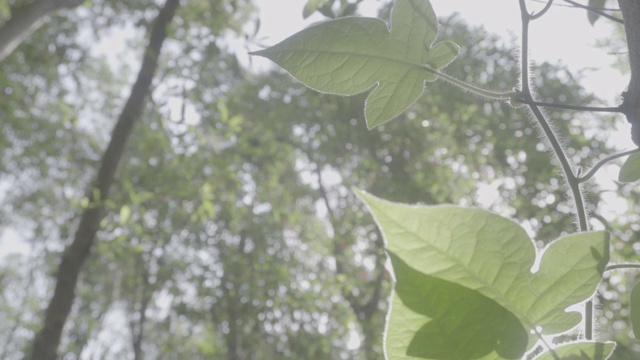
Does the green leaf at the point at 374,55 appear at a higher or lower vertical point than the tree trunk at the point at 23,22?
higher

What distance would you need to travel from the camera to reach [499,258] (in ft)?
1.00

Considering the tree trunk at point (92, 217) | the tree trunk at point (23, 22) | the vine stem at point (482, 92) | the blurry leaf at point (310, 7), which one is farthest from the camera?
the tree trunk at point (92, 217)

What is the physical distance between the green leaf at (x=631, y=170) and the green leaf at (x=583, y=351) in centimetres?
19

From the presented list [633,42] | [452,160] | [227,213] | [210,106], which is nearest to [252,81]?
[227,213]

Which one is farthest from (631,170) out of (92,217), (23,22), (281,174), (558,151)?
(281,174)

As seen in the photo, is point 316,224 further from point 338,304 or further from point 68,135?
point 68,135

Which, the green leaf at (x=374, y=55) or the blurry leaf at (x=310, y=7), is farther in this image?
the blurry leaf at (x=310, y=7)

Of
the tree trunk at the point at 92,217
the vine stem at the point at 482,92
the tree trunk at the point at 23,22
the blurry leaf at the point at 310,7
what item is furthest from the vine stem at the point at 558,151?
the tree trunk at the point at 92,217

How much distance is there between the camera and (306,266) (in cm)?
538

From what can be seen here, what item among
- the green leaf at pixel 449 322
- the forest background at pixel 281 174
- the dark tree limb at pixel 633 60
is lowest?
the forest background at pixel 281 174

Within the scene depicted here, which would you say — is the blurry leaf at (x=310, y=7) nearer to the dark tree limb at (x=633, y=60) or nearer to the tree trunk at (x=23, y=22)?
the dark tree limb at (x=633, y=60)

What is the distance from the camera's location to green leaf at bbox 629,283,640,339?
367 mm

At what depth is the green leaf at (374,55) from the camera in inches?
16.9

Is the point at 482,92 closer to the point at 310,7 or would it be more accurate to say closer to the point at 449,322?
the point at 449,322
